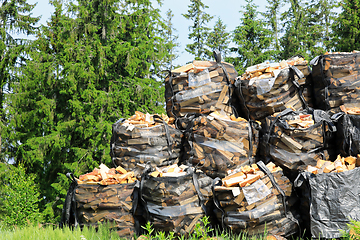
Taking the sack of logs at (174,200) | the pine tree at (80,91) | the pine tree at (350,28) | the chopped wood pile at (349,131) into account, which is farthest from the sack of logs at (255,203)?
the pine tree at (350,28)

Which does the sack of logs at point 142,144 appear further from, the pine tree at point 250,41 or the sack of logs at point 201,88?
the pine tree at point 250,41

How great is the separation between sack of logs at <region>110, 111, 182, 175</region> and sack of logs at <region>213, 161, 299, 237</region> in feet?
3.43

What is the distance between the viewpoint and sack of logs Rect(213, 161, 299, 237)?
11.3 feet

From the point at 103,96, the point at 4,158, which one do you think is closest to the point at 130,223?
the point at 103,96

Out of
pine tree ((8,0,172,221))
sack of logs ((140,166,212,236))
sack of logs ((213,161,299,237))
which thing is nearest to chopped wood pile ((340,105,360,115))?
sack of logs ((213,161,299,237))

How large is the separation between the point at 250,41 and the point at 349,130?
16.1 metres

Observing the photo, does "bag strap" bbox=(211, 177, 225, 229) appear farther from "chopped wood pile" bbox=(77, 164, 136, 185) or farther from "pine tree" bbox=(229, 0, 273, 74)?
"pine tree" bbox=(229, 0, 273, 74)

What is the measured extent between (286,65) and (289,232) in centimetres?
230

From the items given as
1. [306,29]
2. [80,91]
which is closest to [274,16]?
[306,29]

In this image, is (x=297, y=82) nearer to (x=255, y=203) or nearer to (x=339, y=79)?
(x=339, y=79)

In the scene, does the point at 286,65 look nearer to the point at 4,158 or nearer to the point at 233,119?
the point at 233,119

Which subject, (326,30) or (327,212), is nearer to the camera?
(327,212)

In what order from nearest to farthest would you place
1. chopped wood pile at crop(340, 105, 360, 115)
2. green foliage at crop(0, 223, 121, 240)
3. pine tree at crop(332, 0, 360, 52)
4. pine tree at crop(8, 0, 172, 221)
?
1. green foliage at crop(0, 223, 121, 240)
2. chopped wood pile at crop(340, 105, 360, 115)
3. pine tree at crop(8, 0, 172, 221)
4. pine tree at crop(332, 0, 360, 52)

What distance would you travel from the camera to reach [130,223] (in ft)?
12.7
